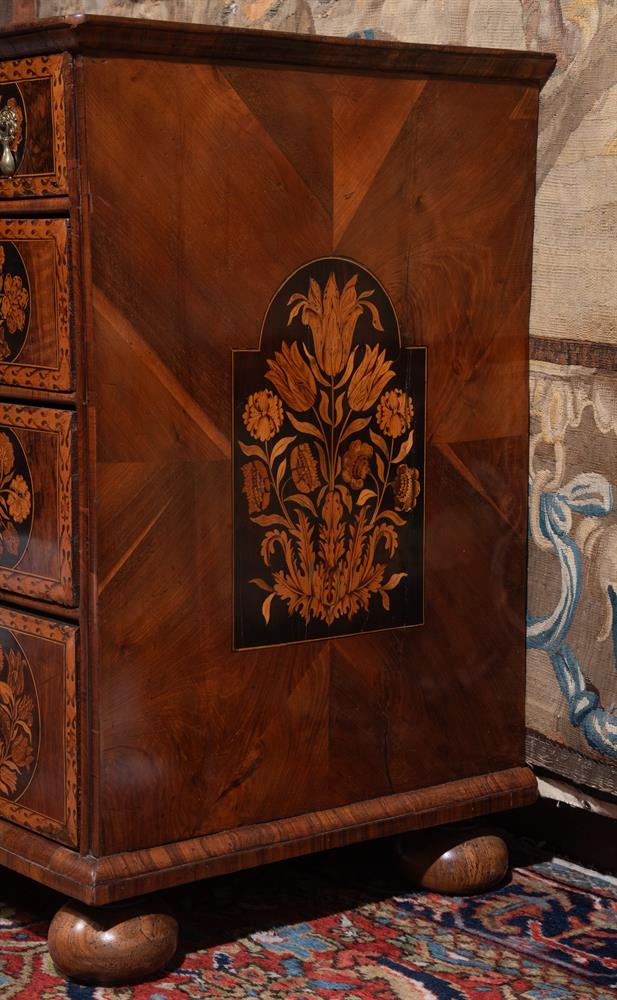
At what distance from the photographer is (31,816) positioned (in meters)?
1.76

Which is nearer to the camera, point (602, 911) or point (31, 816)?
point (31, 816)

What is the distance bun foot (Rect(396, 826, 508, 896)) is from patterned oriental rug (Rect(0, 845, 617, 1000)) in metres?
0.02

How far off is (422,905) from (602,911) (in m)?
0.23

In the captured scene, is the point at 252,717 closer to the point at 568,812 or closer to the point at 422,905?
the point at 422,905

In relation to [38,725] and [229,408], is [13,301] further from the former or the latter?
[38,725]

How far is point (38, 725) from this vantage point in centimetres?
174

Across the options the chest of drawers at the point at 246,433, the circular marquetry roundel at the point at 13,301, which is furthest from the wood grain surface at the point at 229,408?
the circular marquetry roundel at the point at 13,301

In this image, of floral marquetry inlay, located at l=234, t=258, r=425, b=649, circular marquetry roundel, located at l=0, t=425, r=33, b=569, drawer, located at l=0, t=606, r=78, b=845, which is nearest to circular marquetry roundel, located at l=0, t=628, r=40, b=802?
drawer, located at l=0, t=606, r=78, b=845

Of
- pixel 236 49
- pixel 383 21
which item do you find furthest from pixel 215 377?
pixel 383 21

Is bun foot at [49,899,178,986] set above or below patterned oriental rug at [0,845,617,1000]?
above

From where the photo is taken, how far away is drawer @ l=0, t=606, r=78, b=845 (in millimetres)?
1699

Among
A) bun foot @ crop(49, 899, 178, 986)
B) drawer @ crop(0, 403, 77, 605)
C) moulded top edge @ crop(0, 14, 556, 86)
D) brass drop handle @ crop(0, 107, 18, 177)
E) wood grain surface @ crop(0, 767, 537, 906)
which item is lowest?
bun foot @ crop(49, 899, 178, 986)

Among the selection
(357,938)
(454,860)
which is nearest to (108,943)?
(357,938)

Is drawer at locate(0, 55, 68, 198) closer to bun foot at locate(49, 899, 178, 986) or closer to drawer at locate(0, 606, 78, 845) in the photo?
drawer at locate(0, 606, 78, 845)
